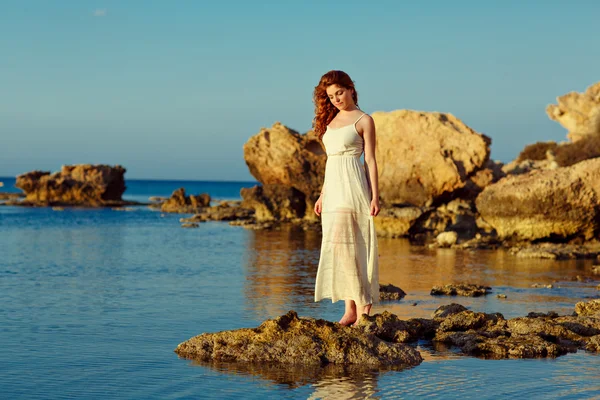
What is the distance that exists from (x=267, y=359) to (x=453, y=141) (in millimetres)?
25309

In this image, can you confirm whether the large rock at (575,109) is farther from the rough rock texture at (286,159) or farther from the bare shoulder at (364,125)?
the bare shoulder at (364,125)

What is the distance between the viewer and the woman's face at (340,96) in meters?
7.60

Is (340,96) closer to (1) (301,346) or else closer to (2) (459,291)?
(1) (301,346)

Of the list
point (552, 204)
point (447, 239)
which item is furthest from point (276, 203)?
point (552, 204)

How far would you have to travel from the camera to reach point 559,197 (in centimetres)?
2078

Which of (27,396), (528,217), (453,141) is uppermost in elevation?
(453,141)

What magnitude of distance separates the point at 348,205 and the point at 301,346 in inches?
56.2

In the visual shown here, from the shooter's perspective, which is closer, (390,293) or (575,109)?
(390,293)

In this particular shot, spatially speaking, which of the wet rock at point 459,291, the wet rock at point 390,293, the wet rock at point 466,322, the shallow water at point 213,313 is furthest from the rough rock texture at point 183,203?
the wet rock at point 466,322

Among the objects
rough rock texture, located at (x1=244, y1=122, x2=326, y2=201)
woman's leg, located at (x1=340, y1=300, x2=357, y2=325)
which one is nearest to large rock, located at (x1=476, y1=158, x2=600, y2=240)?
woman's leg, located at (x1=340, y1=300, x2=357, y2=325)

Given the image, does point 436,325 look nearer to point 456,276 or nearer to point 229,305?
point 229,305

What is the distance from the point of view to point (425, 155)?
31.3 meters

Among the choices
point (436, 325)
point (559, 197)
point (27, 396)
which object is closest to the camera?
point (27, 396)

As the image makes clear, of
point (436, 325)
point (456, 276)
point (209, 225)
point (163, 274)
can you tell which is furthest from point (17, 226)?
point (436, 325)
